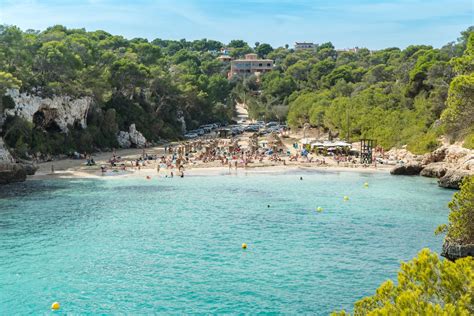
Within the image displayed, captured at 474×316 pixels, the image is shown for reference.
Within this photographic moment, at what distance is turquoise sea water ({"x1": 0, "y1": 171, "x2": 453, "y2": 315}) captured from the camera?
19.3 metres

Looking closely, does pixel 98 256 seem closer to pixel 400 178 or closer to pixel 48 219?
pixel 48 219

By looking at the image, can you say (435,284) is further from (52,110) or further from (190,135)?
(190,135)

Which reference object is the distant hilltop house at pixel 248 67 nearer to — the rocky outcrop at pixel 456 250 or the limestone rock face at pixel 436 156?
the limestone rock face at pixel 436 156

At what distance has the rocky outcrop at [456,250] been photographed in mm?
21244

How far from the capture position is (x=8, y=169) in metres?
41.7


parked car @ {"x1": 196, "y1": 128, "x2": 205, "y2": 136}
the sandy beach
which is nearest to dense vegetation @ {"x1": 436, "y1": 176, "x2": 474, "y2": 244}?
the sandy beach

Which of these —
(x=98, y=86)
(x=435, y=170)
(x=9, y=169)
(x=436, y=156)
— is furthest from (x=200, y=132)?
(x=435, y=170)

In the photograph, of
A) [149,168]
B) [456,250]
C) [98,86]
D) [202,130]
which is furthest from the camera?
[202,130]

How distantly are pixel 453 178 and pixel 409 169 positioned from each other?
24.7ft

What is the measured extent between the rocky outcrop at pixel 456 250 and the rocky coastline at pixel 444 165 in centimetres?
1858

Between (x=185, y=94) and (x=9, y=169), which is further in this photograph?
(x=185, y=94)

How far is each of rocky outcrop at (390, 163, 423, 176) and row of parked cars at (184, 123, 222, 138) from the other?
4022cm

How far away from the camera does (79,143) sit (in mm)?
56281

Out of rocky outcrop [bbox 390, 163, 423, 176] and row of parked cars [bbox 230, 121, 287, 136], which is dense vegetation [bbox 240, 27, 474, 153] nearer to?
row of parked cars [bbox 230, 121, 287, 136]
